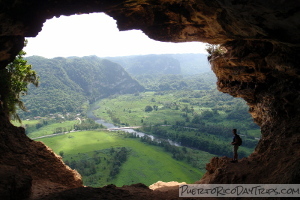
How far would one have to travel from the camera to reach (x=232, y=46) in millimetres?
14094

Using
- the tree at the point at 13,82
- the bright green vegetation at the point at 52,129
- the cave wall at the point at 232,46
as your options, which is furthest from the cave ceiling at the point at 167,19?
the bright green vegetation at the point at 52,129

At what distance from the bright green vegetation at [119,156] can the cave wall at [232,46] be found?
4623 cm

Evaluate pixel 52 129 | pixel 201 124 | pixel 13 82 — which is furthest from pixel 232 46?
pixel 52 129

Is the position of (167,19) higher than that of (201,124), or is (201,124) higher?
(167,19)

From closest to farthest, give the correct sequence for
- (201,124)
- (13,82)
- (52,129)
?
(13,82) → (52,129) → (201,124)

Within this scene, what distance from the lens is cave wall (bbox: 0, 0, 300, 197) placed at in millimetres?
8566

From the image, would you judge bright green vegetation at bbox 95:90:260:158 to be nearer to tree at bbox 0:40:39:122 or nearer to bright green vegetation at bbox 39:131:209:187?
bright green vegetation at bbox 39:131:209:187

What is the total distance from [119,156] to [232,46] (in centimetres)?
6452

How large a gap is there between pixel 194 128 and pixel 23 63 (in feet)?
318

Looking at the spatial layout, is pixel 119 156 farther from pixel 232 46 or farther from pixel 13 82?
pixel 232 46

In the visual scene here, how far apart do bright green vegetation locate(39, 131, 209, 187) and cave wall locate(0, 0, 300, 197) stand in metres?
46.2

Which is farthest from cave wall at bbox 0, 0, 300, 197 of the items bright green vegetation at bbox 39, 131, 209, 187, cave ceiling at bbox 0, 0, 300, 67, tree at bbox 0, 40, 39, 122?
bright green vegetation at bbox 39, 131, 209, 187

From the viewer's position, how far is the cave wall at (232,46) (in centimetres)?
857

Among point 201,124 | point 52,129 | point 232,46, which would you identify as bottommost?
point 201,124
